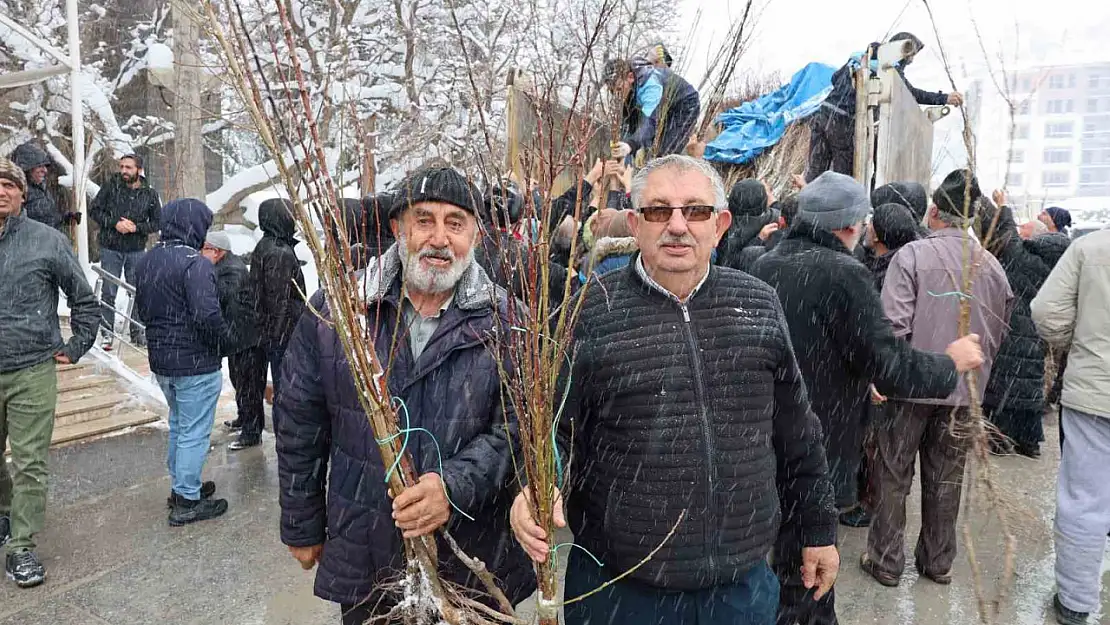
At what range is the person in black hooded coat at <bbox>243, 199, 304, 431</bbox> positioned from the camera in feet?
17.0

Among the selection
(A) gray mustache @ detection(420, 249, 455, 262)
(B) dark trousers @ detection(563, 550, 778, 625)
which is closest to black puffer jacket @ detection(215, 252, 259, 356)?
(A) gray mustache @ detection(420, 249, 455, 262)

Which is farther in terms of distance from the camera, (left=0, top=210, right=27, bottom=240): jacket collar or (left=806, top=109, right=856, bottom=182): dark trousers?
(left=806, top=109, right=856, bottom=182): dark trousers

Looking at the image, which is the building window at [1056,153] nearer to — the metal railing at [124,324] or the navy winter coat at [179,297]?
the navy winter coat at [179,297]

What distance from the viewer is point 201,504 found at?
4.62 m

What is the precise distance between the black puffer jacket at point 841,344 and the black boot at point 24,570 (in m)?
3.92

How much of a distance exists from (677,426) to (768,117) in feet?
19.8

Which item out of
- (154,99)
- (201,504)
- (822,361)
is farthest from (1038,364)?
(154,99)

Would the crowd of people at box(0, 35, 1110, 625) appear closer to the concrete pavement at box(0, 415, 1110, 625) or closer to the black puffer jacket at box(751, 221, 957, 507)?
the black puffer jacket at box(751, 221, 957, 507)

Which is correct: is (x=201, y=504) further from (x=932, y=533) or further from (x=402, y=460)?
(x=932, y=533)

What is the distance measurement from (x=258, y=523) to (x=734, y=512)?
142 inches

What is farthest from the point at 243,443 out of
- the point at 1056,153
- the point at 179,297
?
the point at 1056,153

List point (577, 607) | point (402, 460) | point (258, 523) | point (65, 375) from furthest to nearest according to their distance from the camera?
point (65, 375) < point (258, 523) < point (577, 607) < point (402, 460)

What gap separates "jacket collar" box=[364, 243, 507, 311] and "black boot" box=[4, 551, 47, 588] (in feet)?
9.73

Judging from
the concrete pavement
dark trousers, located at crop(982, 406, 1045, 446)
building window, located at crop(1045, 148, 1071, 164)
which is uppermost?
building window, located at crop(1045, 148, 1071, 164)
